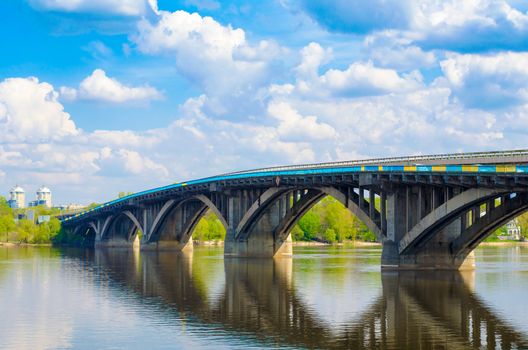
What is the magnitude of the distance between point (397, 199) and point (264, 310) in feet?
90.1

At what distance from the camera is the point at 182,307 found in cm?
5366

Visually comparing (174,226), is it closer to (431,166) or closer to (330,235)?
(330,235)

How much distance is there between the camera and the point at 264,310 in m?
52.4

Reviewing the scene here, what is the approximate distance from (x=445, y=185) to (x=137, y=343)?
3705cm

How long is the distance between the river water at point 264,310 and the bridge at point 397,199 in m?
3.38

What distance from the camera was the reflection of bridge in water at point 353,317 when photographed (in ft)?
133

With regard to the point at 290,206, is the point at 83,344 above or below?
below

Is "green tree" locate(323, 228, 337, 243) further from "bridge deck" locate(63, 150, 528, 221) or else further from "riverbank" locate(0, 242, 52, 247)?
"bridge deck" locate(63, 150, 528, 221)

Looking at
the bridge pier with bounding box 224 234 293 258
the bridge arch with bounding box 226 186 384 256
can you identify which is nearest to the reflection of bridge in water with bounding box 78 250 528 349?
the bridge arch with bounding box 226 186 384 256

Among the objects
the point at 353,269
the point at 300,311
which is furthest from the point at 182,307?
the point at 353,269

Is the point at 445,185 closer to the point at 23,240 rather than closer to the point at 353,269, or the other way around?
the point at 353,269

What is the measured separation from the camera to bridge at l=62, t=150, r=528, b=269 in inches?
2618

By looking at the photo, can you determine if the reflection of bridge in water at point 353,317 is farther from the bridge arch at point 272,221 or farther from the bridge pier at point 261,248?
the bridge pier at point 261,248

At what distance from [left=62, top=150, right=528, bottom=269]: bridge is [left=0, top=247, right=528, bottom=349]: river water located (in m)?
3.38
